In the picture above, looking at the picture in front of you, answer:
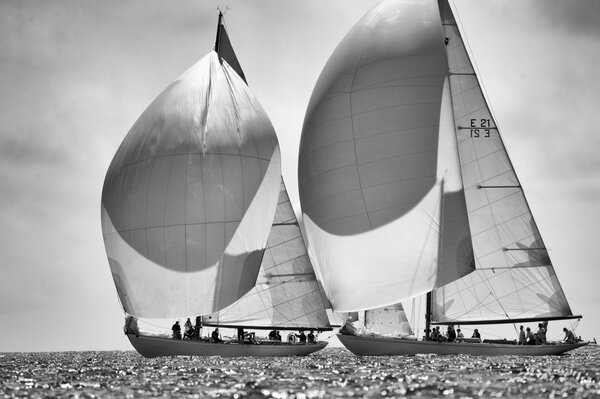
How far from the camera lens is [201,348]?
127 ft

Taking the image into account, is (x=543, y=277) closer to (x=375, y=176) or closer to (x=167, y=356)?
(x=375, y=176)

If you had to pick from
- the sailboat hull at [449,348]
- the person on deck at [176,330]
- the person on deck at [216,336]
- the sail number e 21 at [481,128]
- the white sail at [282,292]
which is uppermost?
the sail number e 21 at [481,128]

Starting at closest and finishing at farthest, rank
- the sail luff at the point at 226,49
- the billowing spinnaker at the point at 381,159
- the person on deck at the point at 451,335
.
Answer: the billowing spinnaker at the point at 381,159 < the person on deck at the point at 451,335 < the sail luff at the point at 226,49

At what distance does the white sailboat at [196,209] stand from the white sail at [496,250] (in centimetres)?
835

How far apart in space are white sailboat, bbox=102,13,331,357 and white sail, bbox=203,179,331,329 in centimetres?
9

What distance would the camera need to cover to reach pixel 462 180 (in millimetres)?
36781

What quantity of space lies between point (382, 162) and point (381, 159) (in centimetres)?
13

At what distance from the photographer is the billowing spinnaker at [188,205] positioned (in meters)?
36.0

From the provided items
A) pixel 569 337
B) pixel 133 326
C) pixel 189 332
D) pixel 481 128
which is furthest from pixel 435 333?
pixel 133 326

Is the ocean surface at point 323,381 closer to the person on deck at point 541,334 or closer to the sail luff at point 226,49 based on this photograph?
the person on deck at point 541,334

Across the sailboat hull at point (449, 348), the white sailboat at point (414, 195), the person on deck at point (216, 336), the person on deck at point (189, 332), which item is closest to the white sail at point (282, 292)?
the person on deck at point (216, 336)

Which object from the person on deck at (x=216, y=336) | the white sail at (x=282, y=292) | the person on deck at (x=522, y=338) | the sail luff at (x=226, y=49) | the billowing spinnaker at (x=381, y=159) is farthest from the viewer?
the sail luff at (x=226, y=49)

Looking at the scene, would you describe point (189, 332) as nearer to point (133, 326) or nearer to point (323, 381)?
point (133, 326)

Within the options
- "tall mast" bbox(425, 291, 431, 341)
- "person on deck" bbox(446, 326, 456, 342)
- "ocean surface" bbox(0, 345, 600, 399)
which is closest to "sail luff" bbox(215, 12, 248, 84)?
"tall mast" bbox(425, 291, 431, 341)
